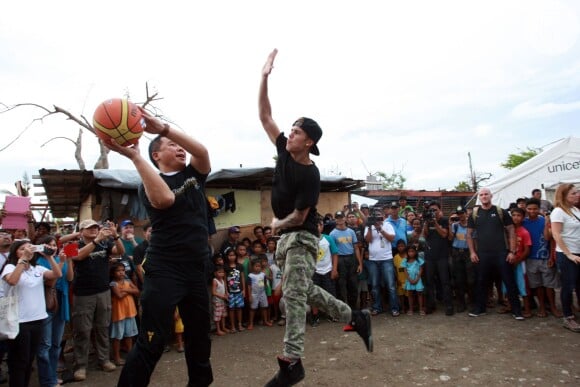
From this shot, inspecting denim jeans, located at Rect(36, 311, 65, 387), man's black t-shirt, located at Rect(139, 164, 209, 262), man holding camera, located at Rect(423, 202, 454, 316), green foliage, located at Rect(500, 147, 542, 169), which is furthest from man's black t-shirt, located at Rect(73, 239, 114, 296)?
green foliage, located at Rect(500, 147, 542, 169)

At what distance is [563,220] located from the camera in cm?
602

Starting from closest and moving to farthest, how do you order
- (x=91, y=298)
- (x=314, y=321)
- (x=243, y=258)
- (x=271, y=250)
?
1. (x=91, y=298)
2. (x=314, y=321)
3. (x=243, y=258)
4. (x=271, y=250)

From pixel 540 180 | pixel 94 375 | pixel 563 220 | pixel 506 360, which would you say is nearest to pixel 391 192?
pixel 540 180

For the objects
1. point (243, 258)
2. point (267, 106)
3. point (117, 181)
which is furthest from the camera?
point (243, 258)

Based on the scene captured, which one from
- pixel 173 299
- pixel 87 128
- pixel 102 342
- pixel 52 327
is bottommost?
pixel 102 342

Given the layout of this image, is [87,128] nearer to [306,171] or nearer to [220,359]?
[220,359]

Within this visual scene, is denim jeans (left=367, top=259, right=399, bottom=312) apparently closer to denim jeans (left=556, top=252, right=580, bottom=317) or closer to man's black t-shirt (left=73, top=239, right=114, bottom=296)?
denim jeans (left=556, top=252, right=580, bottom=317)

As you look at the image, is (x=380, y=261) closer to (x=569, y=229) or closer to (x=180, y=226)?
(x=569, y=229)

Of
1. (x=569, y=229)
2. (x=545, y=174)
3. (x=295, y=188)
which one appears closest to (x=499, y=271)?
(x=569, y=229)

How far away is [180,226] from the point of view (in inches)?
108

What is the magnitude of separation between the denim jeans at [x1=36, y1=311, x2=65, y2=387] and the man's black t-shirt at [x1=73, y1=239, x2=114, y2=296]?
441 mm

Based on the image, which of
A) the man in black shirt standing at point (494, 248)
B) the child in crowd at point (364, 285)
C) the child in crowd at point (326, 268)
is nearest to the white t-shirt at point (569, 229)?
the man in black shirt standing at point (494, 248)

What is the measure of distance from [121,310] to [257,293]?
97.2 inches

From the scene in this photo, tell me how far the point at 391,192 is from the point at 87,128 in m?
16.0
